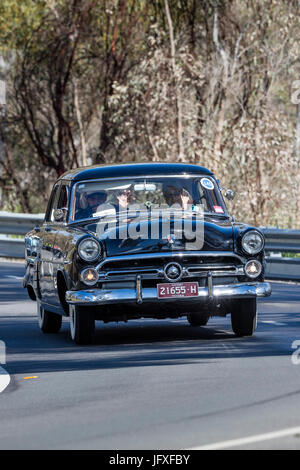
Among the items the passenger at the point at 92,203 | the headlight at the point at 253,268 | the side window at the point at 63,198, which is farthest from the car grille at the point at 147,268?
the side window at the point at 63,198

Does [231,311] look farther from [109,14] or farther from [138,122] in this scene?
[109,14]

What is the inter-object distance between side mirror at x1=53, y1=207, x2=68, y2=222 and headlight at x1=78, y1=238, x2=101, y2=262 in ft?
3.91

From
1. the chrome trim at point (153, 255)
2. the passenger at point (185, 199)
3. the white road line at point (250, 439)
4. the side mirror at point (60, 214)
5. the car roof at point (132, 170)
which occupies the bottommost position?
the white road line at point (250, 439)

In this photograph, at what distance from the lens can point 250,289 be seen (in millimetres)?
11016

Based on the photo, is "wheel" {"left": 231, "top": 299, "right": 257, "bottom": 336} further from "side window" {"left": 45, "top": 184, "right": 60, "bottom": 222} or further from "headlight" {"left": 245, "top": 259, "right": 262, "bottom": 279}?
"side window" {"left": 45, "top": 184, "right": 60, "bottom": 222}

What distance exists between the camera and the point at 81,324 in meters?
11.0

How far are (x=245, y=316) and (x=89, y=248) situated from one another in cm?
170

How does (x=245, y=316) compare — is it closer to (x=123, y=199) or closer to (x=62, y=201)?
(x=123, y=199)

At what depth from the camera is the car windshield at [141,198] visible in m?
11.9

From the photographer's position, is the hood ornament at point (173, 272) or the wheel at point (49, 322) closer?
the hood ornament at point (173, 272)

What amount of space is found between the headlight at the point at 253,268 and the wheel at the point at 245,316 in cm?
32

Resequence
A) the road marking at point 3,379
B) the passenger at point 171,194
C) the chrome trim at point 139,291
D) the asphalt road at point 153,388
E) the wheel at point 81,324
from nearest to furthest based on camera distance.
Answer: the asphalt road at point 153,388, the road marking at point 3,379, the chrome trim at point 139,291, the wheel at point 81,324, the passenger at point 171,194

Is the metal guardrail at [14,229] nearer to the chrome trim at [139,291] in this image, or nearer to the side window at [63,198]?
the side window at [63,198]

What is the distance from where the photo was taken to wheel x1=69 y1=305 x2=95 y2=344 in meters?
11.0
